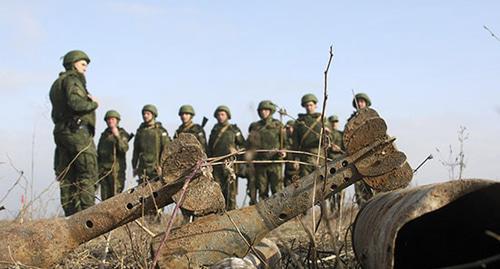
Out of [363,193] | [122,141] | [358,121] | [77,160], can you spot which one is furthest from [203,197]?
[122,141]

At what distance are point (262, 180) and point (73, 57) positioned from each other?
465cm

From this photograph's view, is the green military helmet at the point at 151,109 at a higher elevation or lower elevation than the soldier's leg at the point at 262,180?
higher

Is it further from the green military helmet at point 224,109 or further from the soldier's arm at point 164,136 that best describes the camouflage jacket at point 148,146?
the green military helmet at point 224,109

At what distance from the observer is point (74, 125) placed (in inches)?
294

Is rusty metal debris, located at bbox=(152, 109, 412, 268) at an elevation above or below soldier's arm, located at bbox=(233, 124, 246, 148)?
below

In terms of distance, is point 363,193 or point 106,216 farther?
point 363,193

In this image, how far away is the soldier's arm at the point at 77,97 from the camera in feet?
24.0

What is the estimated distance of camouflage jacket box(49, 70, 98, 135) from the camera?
24.1ft

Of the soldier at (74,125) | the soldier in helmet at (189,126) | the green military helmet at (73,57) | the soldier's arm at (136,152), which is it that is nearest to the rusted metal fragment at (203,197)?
the soldier at (74,125)

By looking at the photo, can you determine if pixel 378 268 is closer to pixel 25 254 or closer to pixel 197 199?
pixel 197 199

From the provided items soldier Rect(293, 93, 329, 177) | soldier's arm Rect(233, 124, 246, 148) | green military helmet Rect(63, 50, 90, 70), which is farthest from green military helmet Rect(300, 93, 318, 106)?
green military helmet Rect(63, 50, 90, 70)

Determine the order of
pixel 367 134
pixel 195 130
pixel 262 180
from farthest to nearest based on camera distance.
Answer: pixel 195 130 < pixel 262 180 < pixel 367 134

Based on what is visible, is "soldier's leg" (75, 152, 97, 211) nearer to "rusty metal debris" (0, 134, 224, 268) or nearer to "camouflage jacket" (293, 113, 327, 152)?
"camouflage jacket" (293, 113, 327, 152)

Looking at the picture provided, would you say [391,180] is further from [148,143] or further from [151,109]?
[151,109]
